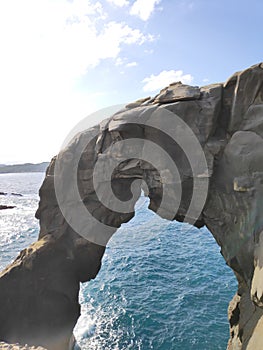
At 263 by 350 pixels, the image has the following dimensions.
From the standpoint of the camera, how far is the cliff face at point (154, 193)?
394 inches

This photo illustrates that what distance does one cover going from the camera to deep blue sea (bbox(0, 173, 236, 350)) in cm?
1493

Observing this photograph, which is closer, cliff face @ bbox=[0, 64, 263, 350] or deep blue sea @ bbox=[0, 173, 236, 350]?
cliff face @ bbox=[0, 64, 263, 350]

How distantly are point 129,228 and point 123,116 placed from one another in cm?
2924

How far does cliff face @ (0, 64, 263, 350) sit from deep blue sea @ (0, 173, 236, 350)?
3259 mm

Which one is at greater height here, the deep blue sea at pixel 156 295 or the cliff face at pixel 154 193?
the cliff face at pixel 154 193

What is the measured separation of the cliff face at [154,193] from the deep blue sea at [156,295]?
3.26m

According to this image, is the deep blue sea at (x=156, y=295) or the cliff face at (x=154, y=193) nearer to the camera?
the cliff face at (x=154, y=193)

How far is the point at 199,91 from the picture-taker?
11.7m

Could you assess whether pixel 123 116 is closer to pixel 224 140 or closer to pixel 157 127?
Answer: pixel 157 127

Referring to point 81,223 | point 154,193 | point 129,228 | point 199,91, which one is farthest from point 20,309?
point 129,228

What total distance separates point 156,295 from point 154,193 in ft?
32.9

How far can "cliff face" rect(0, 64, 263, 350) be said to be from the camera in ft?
32.8

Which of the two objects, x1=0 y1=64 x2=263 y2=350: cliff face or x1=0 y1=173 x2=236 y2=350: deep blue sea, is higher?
x1=0 y1=64 x2=263 y2=350: cliff face

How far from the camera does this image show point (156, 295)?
19.4 metres
